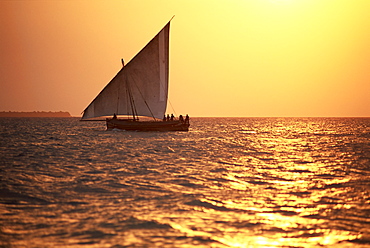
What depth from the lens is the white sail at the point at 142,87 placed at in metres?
51.9

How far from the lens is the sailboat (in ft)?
170

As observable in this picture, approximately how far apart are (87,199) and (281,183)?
7.11 meters

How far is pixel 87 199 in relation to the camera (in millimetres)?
12039

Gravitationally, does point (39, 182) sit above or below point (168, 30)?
below

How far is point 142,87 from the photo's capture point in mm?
52844

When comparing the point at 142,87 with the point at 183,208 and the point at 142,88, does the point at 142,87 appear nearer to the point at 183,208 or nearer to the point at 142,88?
the point at 142,88

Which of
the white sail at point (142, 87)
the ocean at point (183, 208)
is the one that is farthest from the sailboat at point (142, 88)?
the ocean at point (183, 208)

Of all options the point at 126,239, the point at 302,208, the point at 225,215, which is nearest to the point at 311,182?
the point at 302,208

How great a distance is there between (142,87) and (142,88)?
4.9 inches

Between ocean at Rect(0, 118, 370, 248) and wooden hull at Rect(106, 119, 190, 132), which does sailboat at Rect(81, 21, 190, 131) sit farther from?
ocean at Rect(0, 118, 370, 248)

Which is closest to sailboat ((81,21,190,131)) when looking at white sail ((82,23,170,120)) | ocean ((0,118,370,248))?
white sail ((82,23,170,120))

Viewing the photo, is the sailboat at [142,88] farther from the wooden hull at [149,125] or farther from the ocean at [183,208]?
the ocean at [183,208]

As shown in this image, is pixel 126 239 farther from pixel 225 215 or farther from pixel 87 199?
pixel 87 199

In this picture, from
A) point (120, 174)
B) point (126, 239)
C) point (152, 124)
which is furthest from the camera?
point (152, 124)
